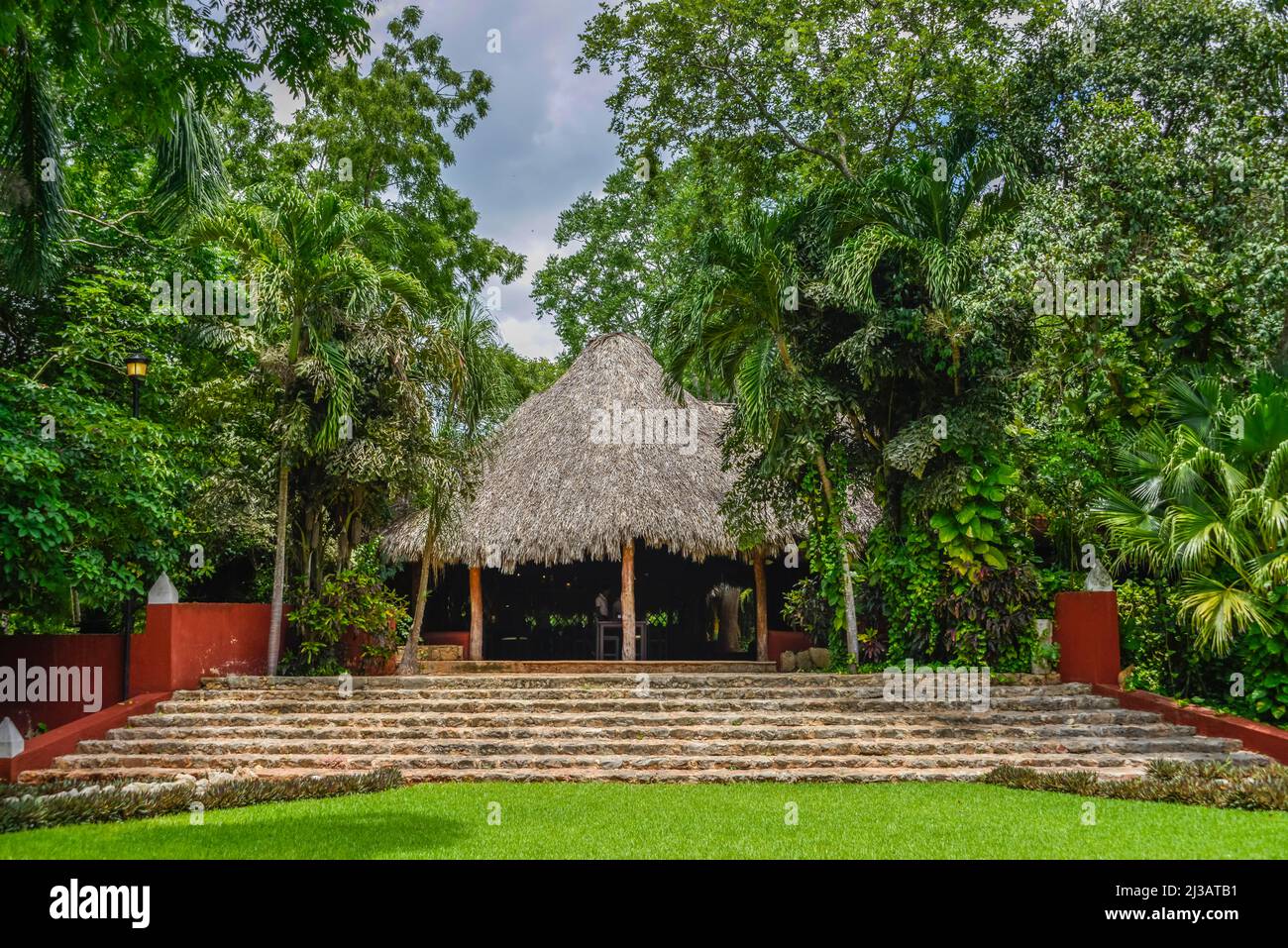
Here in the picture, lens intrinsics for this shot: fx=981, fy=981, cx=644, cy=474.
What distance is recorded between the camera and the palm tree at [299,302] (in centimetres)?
1062

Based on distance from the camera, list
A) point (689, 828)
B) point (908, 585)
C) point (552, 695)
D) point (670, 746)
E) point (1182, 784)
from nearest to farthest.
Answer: point (689, 828)
point (1182, 784)
point (670, 746)
point (552, 695)
point (908, 585)

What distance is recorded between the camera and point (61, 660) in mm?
10266

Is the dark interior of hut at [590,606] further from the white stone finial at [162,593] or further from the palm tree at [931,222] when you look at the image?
the palm tree at [931,222]

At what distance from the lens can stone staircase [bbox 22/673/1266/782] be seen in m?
8.20

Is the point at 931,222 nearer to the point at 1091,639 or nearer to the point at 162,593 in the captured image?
the point at 1091,639

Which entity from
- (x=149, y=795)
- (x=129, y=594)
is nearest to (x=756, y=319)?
(x=129, y=594)

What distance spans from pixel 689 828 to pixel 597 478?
27.1 feet

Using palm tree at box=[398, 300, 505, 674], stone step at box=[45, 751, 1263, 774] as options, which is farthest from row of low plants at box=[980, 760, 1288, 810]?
palm tree at box=[398, 300, 505, 674]

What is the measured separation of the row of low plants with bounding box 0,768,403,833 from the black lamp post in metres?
2.19

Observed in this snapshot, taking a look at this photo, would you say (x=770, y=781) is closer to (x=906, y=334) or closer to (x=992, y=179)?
(x=906, y=334)

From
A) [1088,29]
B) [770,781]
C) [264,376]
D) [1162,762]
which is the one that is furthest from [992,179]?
[264,376]

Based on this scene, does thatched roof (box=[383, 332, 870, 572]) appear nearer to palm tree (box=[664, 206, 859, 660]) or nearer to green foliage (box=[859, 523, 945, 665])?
palm tree (box=[664, 206, 859, 660])

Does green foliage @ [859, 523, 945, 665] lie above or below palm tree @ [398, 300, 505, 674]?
below

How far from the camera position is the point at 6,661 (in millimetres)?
10328
